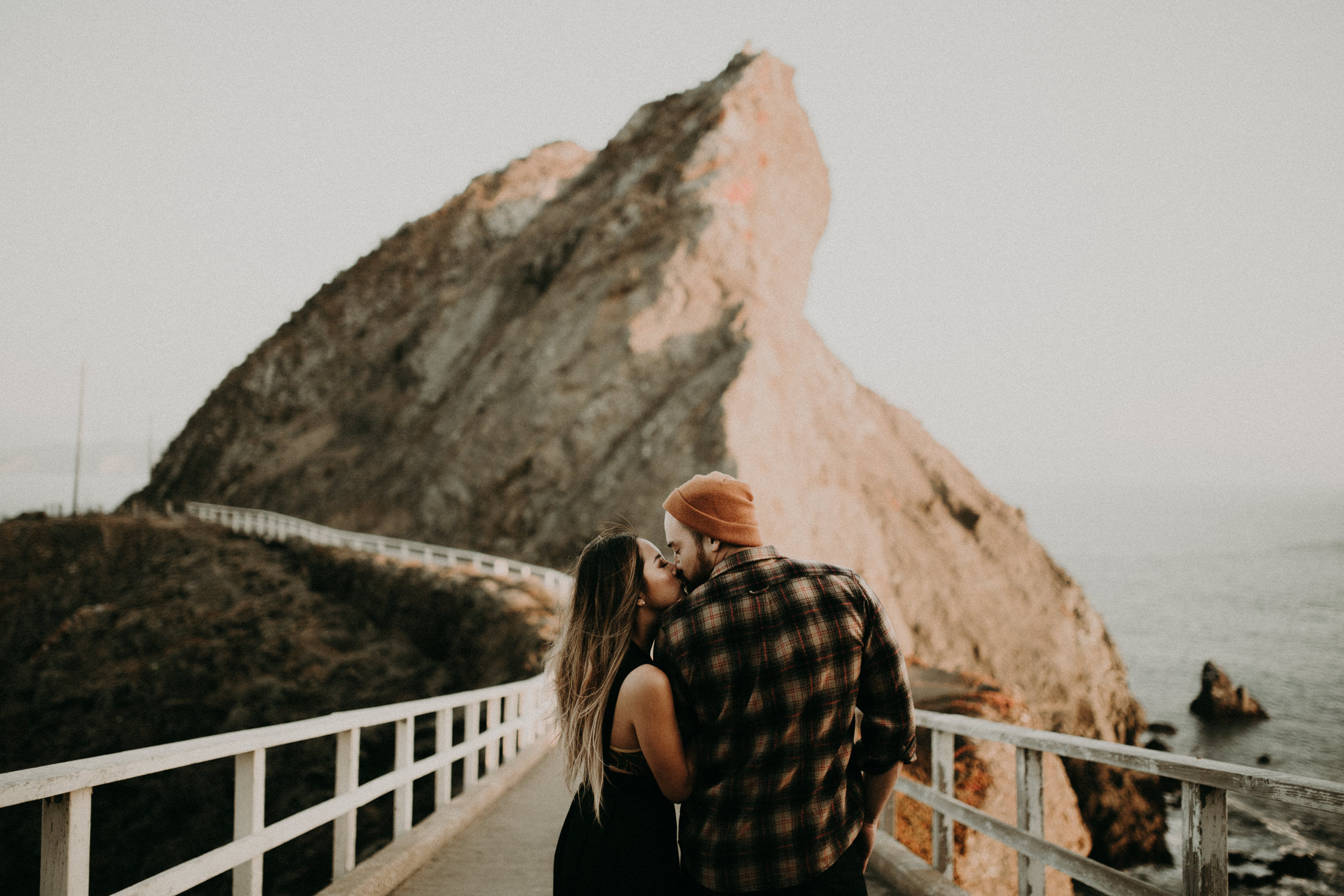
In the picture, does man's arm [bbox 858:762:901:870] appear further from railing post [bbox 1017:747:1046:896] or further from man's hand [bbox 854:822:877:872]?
railing post [bbox 1017:747:1046:896]

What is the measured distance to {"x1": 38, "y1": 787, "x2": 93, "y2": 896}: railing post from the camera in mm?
2545

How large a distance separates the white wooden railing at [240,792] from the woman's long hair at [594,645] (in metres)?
0.16

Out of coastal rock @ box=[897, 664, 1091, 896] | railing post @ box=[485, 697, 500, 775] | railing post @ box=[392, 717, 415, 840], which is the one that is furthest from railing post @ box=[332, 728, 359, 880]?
coastal rock @ box=[897, 664, 1091, 896]

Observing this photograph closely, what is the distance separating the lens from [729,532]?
252 cm

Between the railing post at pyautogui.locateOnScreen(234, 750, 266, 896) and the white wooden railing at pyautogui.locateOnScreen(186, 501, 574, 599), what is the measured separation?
1379 cm

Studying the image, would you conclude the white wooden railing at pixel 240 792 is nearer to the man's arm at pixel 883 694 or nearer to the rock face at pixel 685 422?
the man's arm at pixel 883 694

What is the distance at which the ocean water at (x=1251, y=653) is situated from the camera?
23141mm

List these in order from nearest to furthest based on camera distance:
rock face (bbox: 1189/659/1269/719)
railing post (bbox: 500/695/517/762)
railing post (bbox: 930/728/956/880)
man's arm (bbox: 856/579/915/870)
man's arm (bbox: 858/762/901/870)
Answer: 1. man's arm (bbox: 856/579/915/870)
2. man's arm (bbox: 858/762/901/870)
3. railing post (bbox: 930/728/956/880)
4. railing post (bbox: 500/695/517/762)
5. rock face (bbox: 1189/659/1269/719)

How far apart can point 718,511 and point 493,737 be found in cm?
677

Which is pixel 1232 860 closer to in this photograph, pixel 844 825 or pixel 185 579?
pixel 844 825

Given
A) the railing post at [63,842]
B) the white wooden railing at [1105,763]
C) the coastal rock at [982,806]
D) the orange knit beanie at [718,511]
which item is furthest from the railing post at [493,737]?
the orange knit beanie at [718,511]

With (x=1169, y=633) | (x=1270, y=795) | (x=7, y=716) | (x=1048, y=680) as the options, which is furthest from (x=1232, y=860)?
(x=1169, y=633)

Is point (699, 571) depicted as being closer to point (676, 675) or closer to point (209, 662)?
point (676, 675)

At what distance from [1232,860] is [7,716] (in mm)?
29755
